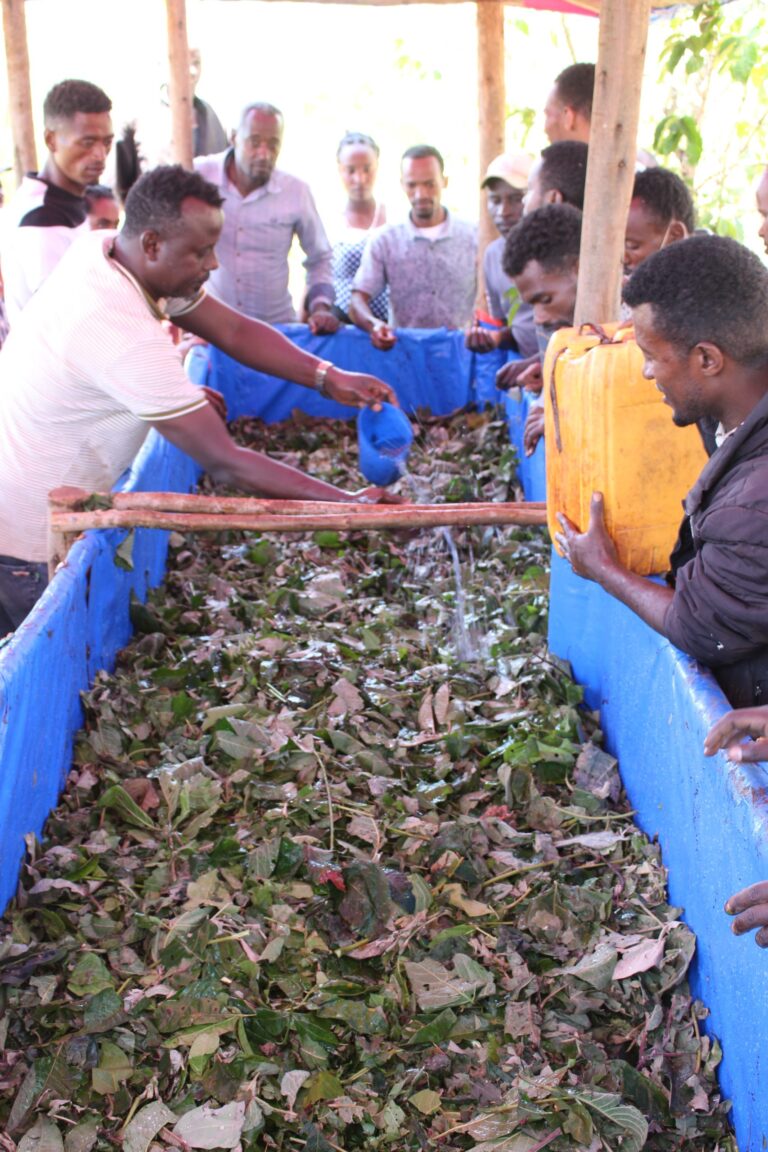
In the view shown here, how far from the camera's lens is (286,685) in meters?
3.26

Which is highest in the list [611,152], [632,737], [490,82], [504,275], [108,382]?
[490,82]

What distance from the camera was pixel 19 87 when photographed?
700 cm

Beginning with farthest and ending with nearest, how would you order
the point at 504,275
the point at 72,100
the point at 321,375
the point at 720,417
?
the point at 504,275, the point at 72,100, the point at 321,375, the point at 720,417

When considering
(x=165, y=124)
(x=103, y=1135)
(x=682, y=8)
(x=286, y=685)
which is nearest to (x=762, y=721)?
(x=103, y=1135)

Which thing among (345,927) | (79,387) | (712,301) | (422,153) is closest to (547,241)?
(79,387)

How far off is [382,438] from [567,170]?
1260 mm

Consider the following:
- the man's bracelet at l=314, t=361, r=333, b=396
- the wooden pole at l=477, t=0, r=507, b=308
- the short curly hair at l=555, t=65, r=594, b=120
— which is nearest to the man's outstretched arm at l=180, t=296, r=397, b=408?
the man's bracelet at l=314, t=361, r=333, b=396

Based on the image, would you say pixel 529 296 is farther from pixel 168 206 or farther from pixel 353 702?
pixel 353 702

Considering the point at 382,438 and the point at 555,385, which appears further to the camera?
the point at 382,438

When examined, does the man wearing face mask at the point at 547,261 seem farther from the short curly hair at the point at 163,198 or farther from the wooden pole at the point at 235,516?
the short curly hair at the point at 163,198

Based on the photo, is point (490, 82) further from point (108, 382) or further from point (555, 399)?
point (555, 399)

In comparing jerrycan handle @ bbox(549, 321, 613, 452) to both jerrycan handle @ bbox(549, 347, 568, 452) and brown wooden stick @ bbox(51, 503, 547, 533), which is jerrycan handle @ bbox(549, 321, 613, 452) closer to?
jerrycan handle @ bbox(549, 347, 568, 452)

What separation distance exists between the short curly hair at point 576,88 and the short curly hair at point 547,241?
1372 millimetres

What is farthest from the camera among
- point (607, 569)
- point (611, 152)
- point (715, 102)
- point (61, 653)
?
point (715, 102)
